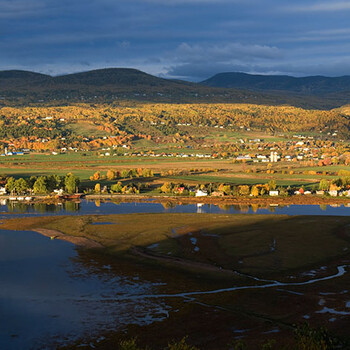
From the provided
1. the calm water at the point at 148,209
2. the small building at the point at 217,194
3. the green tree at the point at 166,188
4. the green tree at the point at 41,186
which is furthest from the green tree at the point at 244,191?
the green tree at the point at 41,186

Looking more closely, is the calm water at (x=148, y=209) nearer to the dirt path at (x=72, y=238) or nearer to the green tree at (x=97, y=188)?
the green tree at (x=97, y=188)

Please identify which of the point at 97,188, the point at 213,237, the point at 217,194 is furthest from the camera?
the point at 97,188

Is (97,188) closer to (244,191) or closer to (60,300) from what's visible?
(244,191)

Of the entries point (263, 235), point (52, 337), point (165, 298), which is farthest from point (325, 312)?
point (263, 235)

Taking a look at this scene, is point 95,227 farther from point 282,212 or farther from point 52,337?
point 52,337

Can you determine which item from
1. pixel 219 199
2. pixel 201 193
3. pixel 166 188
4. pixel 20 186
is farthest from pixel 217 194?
pixel 20 186

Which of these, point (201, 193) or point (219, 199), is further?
point (201, 193)
